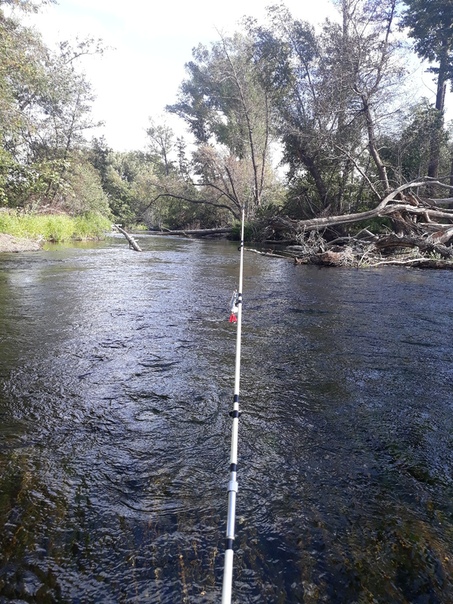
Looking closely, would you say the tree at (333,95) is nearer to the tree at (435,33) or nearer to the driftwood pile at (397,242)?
the driftwood pile at (397,242)

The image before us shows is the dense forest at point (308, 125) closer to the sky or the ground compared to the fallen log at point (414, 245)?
closer to the sky

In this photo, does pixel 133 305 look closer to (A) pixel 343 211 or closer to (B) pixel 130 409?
(B) pixel 130 409

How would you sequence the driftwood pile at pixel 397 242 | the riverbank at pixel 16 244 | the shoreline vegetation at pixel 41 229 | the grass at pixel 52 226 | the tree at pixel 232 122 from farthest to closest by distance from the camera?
1. the tree at pixel 232 122
2. the grass at pixel 52 226
3. the shoreline vegetation at pixel 41 229
4. the riverbank at pixel 16 244
5. the driftwood pile at pixel 397 242

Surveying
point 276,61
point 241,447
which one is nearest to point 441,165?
point 276,61

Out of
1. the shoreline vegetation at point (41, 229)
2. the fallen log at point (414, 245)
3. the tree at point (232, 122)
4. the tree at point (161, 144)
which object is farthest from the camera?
the tree at point (161, 144)

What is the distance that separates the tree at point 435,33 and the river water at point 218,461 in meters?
21.6

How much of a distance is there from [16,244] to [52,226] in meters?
4.42

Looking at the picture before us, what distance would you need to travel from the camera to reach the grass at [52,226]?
54.8ft

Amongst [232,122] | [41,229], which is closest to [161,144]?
[232,122]

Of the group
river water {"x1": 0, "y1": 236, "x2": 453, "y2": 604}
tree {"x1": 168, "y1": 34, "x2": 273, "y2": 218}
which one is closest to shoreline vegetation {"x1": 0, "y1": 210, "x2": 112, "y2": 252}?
tree {"x1": 168, "y1": 34, "x2": 273, "y2": 218}

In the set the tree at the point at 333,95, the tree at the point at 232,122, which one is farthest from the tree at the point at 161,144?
the tree at the point at 333,95

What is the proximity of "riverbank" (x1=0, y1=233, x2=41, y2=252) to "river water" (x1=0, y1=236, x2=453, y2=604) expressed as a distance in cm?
1016

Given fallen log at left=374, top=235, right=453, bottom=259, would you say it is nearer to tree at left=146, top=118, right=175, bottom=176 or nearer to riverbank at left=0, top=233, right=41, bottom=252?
riverbank at left=0, top=233, right=41, bottom=252

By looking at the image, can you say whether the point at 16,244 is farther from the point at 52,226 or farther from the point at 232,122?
the point at 232,122
